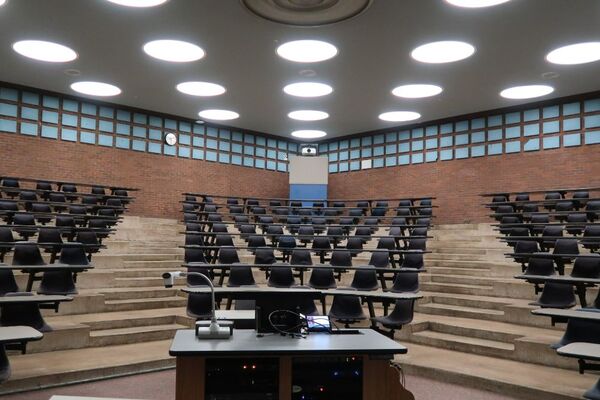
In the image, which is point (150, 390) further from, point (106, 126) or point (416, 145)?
point (416, 145)

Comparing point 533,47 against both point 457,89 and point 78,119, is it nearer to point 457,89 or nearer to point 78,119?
point 457,89

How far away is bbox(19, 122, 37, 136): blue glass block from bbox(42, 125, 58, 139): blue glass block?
0.72ft

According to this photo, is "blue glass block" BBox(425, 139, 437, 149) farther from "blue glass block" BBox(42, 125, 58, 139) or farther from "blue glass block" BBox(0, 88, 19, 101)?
"blue glass block" BBox(0, 88, 19, 101)

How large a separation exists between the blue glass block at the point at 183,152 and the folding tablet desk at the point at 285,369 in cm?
1291

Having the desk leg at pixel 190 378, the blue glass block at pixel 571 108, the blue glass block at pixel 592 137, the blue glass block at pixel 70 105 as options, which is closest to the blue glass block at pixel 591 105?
the blue glass block at pixel 571 108

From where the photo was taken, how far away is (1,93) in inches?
497

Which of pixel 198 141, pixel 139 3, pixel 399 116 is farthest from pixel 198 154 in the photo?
pixel 139 3

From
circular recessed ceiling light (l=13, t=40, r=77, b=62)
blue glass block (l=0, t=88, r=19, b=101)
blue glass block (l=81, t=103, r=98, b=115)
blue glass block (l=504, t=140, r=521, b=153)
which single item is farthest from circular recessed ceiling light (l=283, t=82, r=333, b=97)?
blue glass block (l=0, t=88, r=19, b=101)

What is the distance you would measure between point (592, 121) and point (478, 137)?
2905 mm

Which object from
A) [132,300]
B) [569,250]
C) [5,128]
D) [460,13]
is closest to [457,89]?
[460,13]

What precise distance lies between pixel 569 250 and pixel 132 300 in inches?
262

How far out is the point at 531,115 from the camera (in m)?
13.4

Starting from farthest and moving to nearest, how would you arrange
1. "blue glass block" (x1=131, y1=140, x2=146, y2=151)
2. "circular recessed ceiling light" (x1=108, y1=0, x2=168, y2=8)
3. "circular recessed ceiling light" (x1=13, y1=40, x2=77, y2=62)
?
"blue glass block" (x1=131, y1=140, x2=146, y2=151), "circular recessed ceiling light" (x1=13, y1=40, x2=77, y2=62), "circular recessed ceiling light" (x1=108, y1=0, x2=168, y2=8)

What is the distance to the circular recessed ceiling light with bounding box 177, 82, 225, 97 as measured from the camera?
39.5 ft
